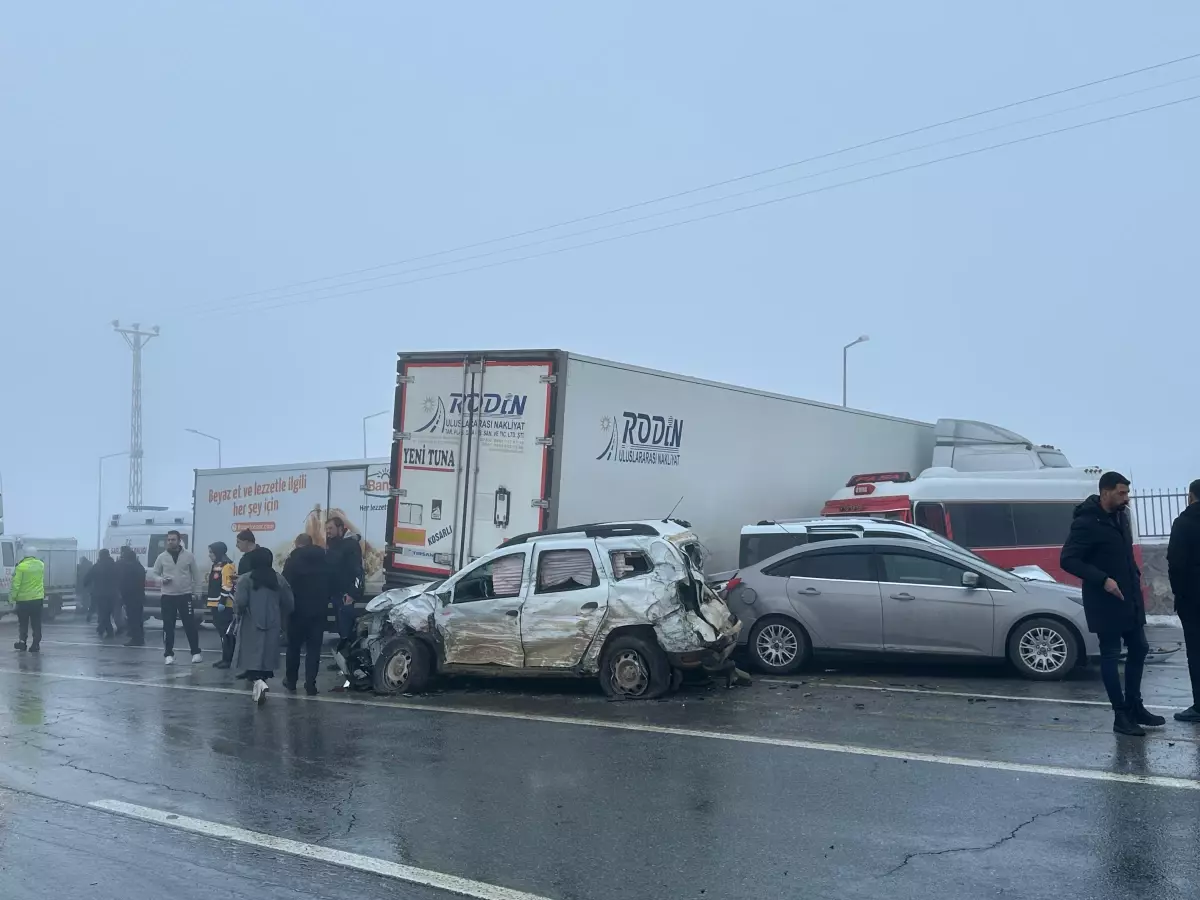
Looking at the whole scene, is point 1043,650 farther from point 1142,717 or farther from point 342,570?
point 342,570

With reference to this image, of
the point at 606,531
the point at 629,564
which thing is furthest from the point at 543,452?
the point at 629,564

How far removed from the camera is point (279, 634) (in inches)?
453

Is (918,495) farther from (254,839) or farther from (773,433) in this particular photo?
(254,839)

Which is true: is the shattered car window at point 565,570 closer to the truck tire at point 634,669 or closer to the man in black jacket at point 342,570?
the truck tire at point 634,669

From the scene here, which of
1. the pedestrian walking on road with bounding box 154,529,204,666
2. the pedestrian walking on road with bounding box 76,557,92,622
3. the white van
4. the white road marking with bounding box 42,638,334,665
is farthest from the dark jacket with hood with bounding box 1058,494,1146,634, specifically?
the pedestrian walking on road with bounding box 76,557,92,622

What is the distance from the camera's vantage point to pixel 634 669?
34.4 ft

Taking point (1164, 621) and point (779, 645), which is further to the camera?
point (1164, 621)

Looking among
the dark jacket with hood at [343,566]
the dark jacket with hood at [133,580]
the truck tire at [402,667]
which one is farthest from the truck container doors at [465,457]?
the dark jacket with hood at [133,580]

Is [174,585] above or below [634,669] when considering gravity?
above

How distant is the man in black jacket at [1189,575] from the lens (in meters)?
8.06

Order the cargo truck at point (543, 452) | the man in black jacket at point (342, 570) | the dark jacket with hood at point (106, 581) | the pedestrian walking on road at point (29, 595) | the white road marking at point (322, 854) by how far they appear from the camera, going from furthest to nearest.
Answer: the dark jacket with hood at point (106, 581), the pedestrian walking on road at point (29, 595), the man in black jacket at point (342, 570), the cargo truck at point (543, 452), the white road marking at point (322, 854)

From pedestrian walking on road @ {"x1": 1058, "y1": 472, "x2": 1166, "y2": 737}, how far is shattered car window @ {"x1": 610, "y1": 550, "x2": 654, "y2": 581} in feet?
12.8

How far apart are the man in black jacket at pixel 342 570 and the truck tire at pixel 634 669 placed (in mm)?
3906

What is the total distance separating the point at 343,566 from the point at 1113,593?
8.60m
